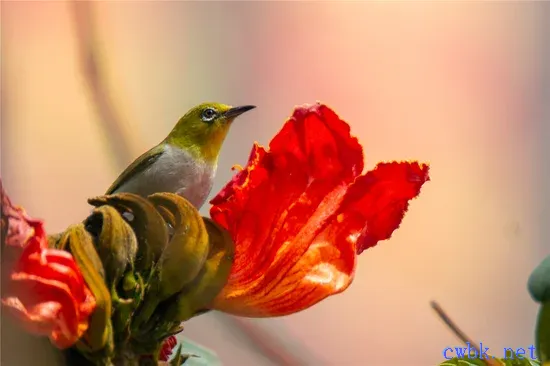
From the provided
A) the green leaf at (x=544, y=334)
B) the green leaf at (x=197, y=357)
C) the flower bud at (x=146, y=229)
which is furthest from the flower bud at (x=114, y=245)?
the green leaf at (x=544, y=334)

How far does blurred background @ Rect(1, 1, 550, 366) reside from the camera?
697 mm

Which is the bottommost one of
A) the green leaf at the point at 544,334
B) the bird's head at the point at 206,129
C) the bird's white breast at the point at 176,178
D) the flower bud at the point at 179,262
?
the green leaf at the point at 544,334

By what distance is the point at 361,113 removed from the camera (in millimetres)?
897

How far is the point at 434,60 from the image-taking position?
3.09 ft

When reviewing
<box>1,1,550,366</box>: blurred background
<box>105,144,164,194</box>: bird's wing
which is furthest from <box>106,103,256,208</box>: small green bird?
<box>1,1,550,366</box>: blurred background

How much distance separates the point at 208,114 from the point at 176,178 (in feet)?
0.26

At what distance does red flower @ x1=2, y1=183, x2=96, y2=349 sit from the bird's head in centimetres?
28

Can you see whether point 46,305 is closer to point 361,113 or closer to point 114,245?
point 114,245

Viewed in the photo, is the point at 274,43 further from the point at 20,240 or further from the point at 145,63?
the point at 20,240

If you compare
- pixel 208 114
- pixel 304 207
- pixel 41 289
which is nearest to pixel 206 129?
pixel 208 114

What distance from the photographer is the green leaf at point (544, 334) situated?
0.55m

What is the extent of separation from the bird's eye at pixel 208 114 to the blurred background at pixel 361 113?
0.50 feet

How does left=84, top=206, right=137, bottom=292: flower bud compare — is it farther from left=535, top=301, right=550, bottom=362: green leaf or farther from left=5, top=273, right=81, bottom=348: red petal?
left=535, top=301, right=550, bottom=362: green leaf

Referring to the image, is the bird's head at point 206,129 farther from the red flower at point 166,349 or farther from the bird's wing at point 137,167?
the red flower at point 166,349
